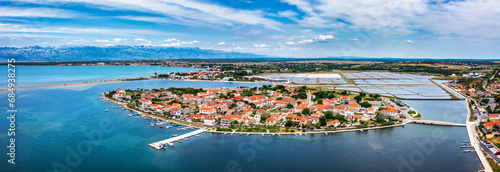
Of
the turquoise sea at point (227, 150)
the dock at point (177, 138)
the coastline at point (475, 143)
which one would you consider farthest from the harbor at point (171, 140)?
the coastline at point (475, 143)

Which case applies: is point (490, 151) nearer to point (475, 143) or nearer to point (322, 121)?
point (475, 143)

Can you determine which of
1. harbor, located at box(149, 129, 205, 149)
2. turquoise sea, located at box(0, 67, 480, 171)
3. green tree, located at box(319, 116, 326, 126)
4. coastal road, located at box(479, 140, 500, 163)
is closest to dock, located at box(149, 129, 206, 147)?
harbor, located at box(149, 129, 205, 149)

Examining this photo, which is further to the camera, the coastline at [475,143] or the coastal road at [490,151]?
the coastal road at [490,151]

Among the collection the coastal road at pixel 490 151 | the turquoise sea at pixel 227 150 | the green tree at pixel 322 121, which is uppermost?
the green tree at pixel 322 121

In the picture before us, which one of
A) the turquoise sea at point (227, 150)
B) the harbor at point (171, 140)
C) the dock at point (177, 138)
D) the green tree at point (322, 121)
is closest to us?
the turquoise sea at point (227, 150)

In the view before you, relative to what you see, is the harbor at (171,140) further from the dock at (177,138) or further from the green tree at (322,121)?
the green tree at (322,121)

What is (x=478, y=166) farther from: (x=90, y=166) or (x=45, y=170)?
(x=45, y=170)

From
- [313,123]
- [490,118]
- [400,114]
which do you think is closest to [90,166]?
[313,123]

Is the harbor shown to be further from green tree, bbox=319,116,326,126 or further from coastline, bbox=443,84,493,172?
coastline, bbox=443,84,493,172
